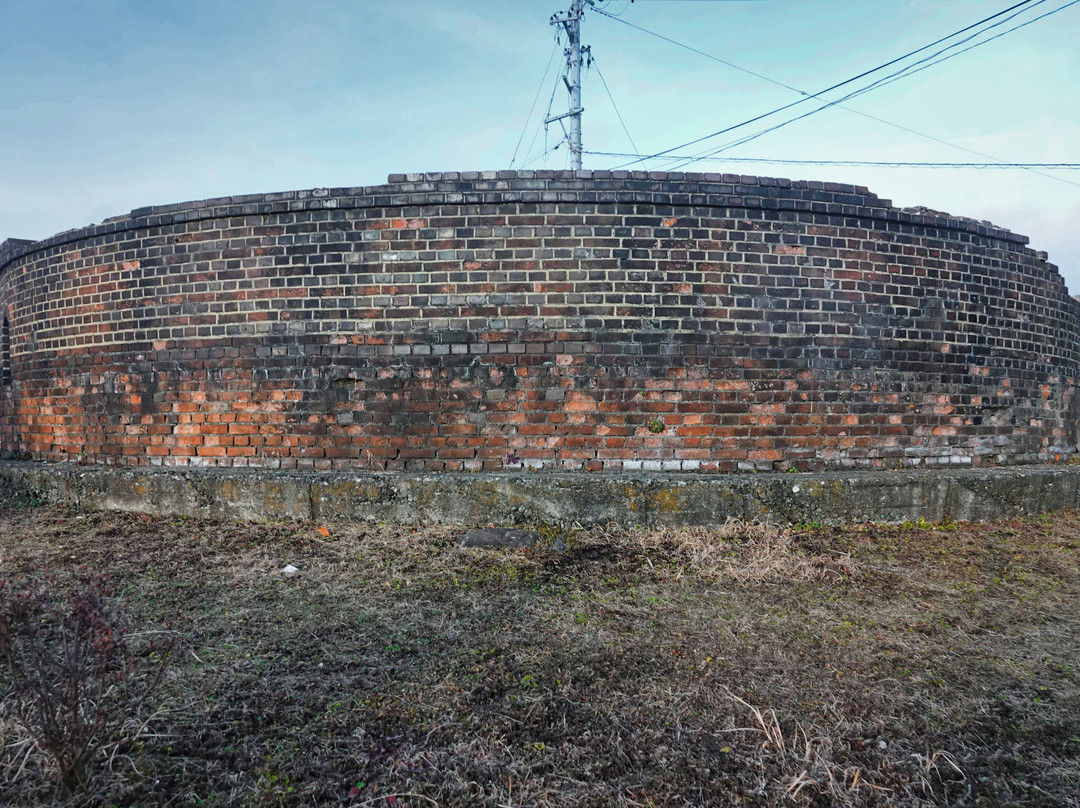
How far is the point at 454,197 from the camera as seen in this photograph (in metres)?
4.58

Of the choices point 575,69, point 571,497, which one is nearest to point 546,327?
point 571,497

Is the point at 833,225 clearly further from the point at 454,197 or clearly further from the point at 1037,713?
the point at 1037,713

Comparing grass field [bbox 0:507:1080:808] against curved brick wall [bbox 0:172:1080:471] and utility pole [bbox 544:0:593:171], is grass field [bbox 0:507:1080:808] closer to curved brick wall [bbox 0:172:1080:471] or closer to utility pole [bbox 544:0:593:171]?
curved brick wall [bbox 0:172:1080:471]

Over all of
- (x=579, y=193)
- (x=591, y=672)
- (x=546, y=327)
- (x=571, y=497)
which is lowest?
(x=591, y=672)

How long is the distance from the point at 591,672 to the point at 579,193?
3.64m

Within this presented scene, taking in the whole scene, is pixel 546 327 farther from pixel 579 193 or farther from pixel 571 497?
pixel 571 497

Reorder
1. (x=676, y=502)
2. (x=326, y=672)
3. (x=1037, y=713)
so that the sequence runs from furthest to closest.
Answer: (x=676, y=502) < (x=326, y=672) < (x=1037, y=713)

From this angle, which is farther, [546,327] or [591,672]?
[546,327]

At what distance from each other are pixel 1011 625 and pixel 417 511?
3850mm

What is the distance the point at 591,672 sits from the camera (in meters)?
2.38

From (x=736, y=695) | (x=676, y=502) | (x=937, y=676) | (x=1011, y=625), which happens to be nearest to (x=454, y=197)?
(x=676, y=502)

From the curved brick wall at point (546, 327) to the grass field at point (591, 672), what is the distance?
93 cm

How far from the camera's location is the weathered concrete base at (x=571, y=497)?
4305 millimetres

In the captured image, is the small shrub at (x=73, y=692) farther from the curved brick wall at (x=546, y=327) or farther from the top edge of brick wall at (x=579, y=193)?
the top edge of brick wall at (x=579, y=193)
